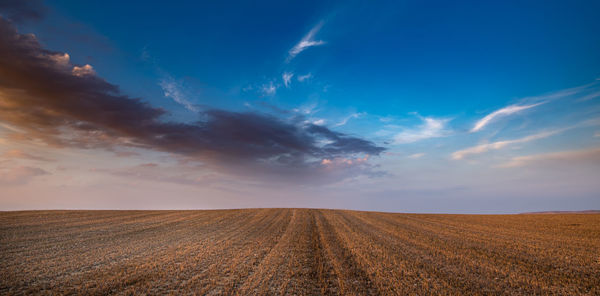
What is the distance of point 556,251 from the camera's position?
1195 cm

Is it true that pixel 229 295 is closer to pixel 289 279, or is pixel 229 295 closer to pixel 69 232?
pixel 289 279

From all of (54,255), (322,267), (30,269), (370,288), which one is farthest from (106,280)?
(370,288)

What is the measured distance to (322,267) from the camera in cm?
921

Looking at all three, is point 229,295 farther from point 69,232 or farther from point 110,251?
point 69,232

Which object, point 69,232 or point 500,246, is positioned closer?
point 500,246

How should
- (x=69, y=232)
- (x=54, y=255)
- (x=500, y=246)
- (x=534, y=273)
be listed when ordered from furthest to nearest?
(x=69, y=232)
(x=500, y=246)
(x=54, y=255)
(x=534, y=273)

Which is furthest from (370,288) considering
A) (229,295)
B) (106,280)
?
(106,280)

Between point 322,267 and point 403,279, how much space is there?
260 centimetres

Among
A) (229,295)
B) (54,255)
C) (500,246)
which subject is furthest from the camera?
(500,246)

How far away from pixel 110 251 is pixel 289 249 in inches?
304

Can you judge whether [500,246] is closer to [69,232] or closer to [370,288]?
[370,288]

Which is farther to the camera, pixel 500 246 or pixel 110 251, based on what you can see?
pixel 500 246

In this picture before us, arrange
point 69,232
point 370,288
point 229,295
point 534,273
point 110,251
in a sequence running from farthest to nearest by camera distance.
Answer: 1. point 69,232
2. point 110,251
3. point 534,273
4. point 370,288
5. point 229,295

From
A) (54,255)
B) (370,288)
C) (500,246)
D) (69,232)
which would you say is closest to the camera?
(370,288)
